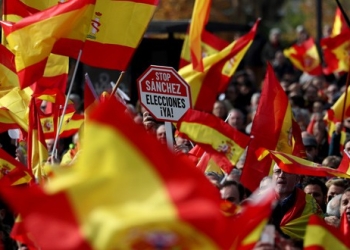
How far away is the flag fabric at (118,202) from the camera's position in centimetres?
444

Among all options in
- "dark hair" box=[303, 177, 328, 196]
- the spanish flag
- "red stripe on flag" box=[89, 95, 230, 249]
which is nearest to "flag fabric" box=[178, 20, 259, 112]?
the spanish flag

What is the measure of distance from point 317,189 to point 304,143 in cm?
207

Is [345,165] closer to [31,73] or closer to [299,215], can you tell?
[299,215]

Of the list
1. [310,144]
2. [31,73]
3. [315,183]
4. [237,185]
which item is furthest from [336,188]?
[31,73]

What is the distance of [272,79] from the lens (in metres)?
10.1

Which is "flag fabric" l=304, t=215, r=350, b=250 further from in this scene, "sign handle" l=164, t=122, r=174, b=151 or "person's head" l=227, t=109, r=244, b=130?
"person's head" l=227, t=109, r=244, b=130

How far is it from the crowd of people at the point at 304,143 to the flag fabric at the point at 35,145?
1.28ft

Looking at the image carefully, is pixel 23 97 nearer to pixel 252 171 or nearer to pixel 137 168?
pixel 252 171

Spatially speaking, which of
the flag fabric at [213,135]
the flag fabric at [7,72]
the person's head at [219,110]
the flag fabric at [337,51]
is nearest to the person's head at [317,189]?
the flag fabric at [213,135]

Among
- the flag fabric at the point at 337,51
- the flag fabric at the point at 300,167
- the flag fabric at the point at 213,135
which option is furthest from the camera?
the flag fabric at the point at 337,51

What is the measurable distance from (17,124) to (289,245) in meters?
4.22

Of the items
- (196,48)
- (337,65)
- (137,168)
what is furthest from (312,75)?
(137,168)

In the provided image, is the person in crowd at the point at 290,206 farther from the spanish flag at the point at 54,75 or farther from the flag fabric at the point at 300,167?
the spanish flag at the point at 54,75

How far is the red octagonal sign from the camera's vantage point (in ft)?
27.4
